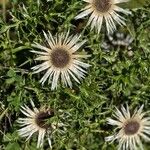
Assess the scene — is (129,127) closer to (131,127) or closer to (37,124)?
(131,127)

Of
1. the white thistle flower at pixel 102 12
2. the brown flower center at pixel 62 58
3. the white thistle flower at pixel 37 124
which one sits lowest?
the white thistle flower at pixel 37 124

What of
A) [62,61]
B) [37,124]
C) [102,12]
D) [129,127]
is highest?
[102,12]

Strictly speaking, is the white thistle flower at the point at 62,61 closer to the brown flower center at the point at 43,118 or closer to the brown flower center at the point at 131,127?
the brown flower center at the point at 43,118

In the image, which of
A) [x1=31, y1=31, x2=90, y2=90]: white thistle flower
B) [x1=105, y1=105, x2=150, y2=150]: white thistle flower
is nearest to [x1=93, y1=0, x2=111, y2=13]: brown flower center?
[x1=31, y1=31, x2=90, y2=90]: white thistle flower

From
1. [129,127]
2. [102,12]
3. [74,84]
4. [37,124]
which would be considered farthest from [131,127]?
[102,12]

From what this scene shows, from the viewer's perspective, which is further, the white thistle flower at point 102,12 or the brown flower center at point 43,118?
the brown flower center at point 43,118

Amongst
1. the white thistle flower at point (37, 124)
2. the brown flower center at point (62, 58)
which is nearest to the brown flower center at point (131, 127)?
the white thistle flower at point (37, 124)

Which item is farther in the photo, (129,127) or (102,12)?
(129,127)
